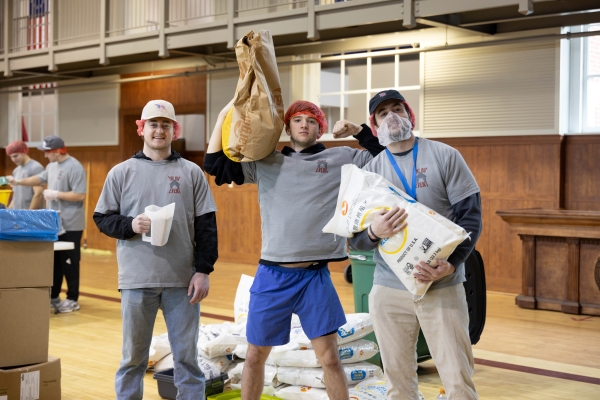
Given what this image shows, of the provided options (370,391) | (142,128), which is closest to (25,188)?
(142,128)

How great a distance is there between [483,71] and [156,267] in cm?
623

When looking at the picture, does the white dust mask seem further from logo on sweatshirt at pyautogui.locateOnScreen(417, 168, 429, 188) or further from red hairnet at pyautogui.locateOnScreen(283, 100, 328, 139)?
red hairnet at pyautogui.locateOnScreen(283, 100, 328, 139)

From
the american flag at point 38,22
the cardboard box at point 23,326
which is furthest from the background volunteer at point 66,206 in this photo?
the american flag at point 38,22

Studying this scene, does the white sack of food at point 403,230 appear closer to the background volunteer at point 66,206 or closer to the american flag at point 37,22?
the background volunteer at point 66,206

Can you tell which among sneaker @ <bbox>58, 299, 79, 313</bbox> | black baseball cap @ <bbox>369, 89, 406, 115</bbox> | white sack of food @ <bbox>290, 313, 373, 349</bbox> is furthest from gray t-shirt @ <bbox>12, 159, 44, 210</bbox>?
black baseball cap @ <bbox>369, 89, 406, 115</bbox>

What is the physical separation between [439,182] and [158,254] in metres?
1.40

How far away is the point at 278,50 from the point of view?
10.3 meters

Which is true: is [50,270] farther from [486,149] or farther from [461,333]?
[486,149]

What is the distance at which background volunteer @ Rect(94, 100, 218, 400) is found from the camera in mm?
3441

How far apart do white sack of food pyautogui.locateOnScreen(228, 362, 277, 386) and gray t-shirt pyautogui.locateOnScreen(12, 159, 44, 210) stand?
4644 millimetres

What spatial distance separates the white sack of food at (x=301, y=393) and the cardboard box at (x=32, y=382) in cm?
123

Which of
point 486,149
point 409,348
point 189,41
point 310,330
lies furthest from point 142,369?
point 189,41

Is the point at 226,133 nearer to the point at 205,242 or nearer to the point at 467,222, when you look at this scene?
the point at 205,242

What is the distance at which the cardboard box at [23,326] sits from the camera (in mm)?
3855
